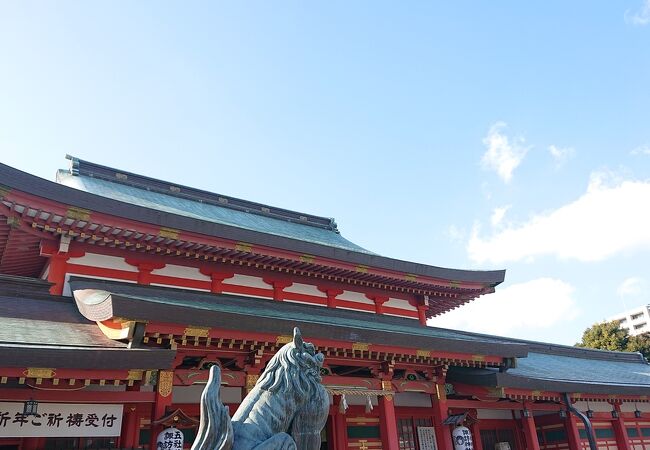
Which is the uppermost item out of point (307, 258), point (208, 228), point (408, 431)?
point (208, 228)

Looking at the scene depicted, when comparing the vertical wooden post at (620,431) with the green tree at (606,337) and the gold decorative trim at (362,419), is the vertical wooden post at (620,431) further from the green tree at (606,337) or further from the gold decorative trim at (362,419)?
the green tree at (606,337)

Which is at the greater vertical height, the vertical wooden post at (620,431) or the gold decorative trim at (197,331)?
the gold decorative trim at (197,331)

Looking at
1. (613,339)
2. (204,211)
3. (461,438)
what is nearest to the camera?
(461,438)

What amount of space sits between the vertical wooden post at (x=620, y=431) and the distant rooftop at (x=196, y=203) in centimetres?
943

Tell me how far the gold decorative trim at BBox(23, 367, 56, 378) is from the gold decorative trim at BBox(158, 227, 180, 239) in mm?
4204

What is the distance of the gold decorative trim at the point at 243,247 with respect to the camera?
463 inches

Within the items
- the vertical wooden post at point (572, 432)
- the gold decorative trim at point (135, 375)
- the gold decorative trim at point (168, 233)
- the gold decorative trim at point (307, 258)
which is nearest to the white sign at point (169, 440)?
the gold decorative trim at point (135, 375)

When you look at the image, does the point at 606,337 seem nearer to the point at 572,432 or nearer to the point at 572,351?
the point at 572,351

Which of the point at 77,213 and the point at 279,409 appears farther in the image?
the point at 77,213

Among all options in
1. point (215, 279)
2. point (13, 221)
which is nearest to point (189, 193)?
point (215, 279)

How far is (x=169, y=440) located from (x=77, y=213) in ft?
15.5

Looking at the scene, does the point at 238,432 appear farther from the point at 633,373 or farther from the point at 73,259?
the point at 633,373

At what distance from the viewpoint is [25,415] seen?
7.21 meters

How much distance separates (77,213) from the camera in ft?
32.0
